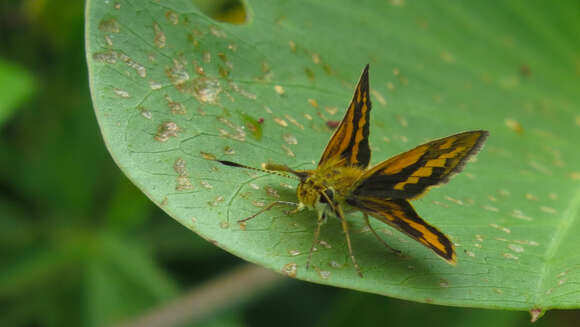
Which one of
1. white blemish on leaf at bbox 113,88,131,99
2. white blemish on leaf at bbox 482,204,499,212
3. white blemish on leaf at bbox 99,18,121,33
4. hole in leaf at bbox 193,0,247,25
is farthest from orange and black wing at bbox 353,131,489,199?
hole in leaf at bbox 193,0,247,25

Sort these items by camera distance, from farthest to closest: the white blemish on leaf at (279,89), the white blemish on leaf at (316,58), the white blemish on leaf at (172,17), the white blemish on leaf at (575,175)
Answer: the white blemish on leaf at (575,175) → the white blemish on leaf at (316,58) → the white blemish on leaf at (279,89) → the white blemish on leaf at (172,17)

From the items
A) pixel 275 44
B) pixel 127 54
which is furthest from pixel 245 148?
pixel 275 44

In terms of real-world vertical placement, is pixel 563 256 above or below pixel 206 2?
below

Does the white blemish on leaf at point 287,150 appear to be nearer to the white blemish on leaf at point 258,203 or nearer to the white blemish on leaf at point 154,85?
the white blemish on leaf at point 258,203

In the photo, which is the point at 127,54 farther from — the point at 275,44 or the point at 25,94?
the point at 25,94

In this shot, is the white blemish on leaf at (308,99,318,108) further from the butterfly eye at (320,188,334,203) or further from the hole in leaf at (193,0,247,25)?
the hole in leaf at (193,0,247,25)

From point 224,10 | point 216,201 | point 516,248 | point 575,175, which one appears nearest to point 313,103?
point 216,201

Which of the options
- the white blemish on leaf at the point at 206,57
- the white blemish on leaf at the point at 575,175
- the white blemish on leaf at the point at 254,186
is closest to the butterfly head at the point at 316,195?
the white blemish on leaf at the point at 254,186
